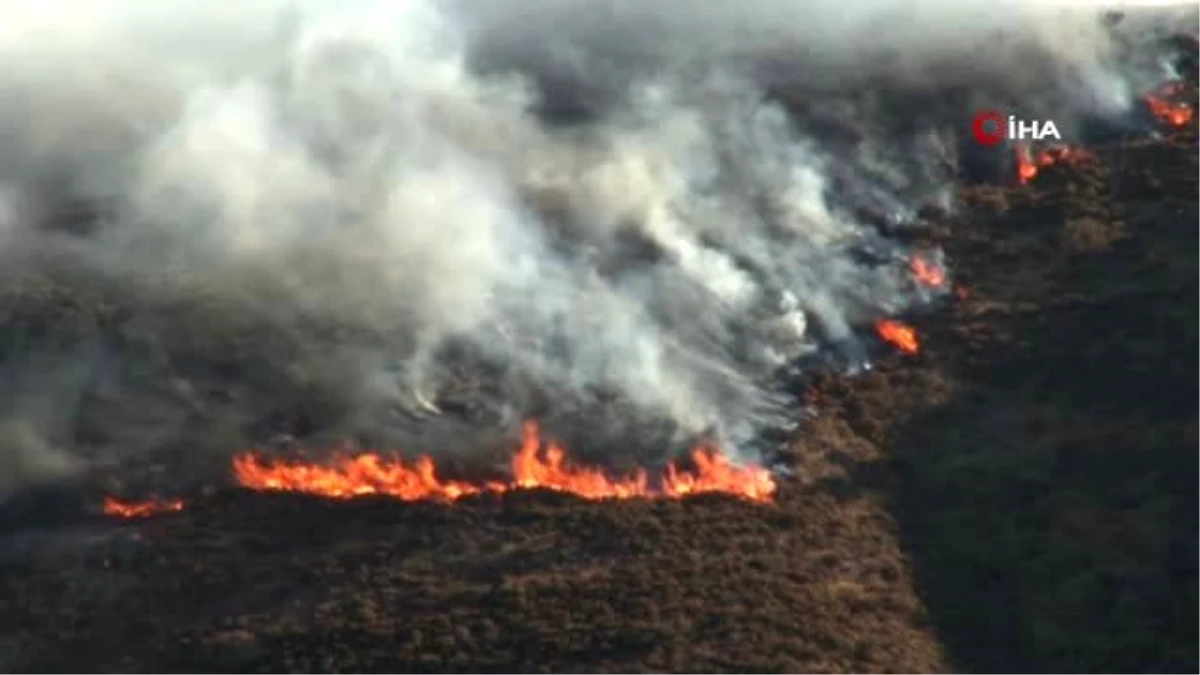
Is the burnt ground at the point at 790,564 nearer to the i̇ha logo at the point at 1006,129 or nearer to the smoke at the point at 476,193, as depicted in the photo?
the smoke at the point at 476,193

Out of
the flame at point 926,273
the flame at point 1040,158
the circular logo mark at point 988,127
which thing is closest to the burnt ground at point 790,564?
the flame at point 926,273

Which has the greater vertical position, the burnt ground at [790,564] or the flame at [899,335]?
the flame at [899,335]

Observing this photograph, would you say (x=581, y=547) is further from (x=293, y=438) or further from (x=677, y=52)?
(x=677, y=52)

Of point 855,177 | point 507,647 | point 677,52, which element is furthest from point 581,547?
point 677,52

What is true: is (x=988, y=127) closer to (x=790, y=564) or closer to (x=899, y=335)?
(x=899, y=335)

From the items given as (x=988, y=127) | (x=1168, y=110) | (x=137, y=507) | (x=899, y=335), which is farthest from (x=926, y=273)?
(x=137, y=507)

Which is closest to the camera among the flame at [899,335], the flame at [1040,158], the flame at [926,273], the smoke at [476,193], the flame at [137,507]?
the flame at [137,507]

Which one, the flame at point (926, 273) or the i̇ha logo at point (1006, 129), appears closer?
the flame at point (926, 273)
